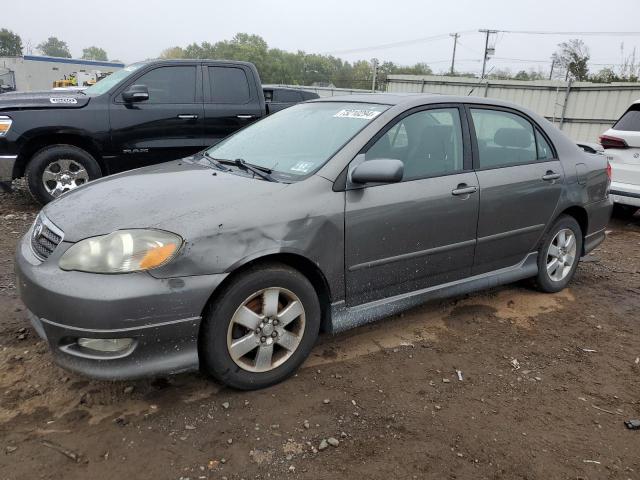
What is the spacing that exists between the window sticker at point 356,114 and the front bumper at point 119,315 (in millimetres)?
1463

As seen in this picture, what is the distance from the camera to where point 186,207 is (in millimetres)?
2611

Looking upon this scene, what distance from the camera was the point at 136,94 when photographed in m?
6.12

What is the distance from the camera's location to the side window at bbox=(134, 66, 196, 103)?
6539 mm

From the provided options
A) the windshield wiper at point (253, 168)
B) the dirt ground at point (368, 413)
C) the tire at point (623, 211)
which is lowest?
the tire at point (623, 211)

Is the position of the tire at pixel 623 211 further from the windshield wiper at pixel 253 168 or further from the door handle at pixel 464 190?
the windshield wiper at pixel 253 168

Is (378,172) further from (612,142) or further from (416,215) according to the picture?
(612,142)

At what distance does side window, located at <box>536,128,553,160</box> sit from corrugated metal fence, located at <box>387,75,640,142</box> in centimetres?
714

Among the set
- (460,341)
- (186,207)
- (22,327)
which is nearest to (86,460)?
(186,207)

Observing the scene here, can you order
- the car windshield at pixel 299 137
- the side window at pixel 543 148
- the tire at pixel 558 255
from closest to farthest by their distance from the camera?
1. the car windshield at pixel 299 137
2. the side window at pixel 543 148
3. the tire at pixel 558 255

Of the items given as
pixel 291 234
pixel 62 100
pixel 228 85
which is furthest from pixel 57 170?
pixel 291 234

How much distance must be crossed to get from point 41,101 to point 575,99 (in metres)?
11.9

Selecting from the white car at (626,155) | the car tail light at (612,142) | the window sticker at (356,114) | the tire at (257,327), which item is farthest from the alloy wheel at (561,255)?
A: the car tail light at (612,142)

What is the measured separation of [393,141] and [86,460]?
94.8 inches

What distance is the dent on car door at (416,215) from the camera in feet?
9.93
